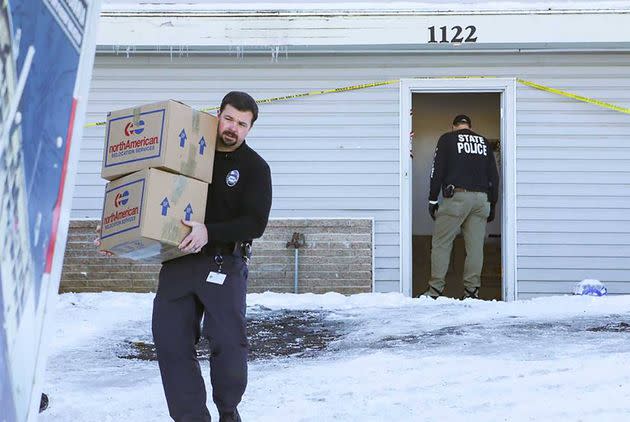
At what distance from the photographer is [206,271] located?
12.7 feet

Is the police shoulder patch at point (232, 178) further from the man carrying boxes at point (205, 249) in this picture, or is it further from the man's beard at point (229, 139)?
the man's beard at point (229, 139)

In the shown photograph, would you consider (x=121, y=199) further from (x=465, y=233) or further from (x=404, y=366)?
(x=465, y=233)

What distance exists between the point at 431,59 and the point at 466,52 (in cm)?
36

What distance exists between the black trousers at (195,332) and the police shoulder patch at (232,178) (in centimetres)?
33

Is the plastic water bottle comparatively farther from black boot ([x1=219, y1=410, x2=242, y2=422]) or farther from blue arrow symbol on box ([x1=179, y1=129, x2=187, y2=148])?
blue arrow symbol on box ([x1=179, y1=129, x2=187, y2=148])

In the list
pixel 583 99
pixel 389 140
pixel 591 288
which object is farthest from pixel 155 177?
pixel 583 99

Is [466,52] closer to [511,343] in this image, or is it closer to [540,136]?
[540,136]

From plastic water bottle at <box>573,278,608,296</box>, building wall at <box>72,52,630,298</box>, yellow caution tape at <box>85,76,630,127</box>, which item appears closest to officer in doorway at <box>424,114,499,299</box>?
building wall at <box>72,52,630,298</box>

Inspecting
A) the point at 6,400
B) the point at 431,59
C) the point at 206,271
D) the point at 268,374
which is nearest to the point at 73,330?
the point at 268,374

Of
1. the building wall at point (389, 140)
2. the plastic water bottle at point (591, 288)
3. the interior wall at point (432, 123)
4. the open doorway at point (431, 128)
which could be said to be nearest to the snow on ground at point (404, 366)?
the plastic water bottle at point (591, 288)

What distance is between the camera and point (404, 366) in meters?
5.52

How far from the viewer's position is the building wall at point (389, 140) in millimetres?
9094

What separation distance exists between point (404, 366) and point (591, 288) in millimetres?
3897

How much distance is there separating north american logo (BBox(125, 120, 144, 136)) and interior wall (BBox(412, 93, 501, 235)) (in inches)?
356
